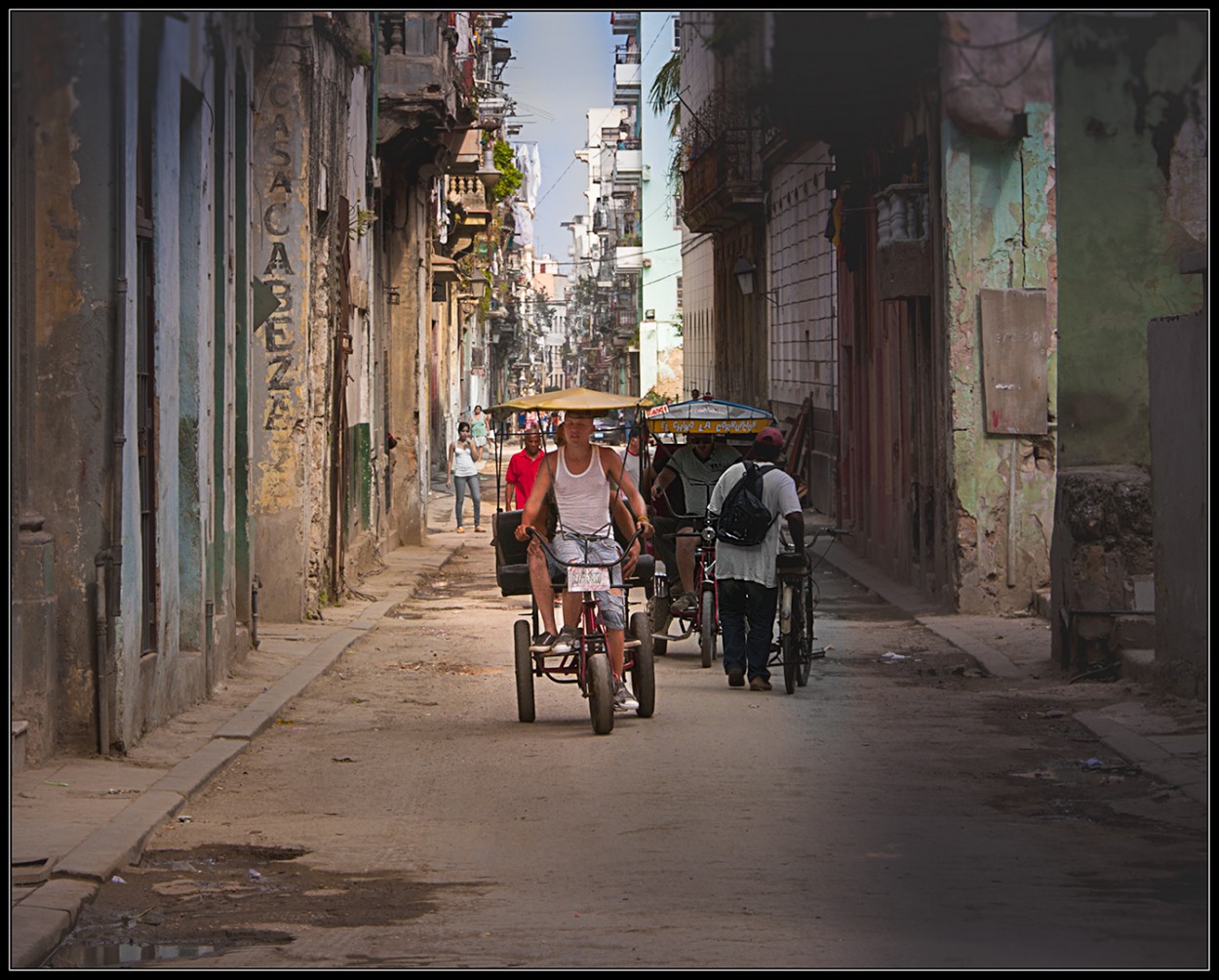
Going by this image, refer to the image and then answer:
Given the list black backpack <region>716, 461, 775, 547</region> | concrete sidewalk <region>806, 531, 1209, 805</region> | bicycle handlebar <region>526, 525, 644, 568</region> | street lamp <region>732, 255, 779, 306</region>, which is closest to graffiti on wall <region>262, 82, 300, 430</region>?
black backpack <region>716, 461, 775, 547</region>

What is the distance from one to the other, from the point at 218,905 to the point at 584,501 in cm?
431

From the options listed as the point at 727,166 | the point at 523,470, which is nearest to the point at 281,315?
the point at 523,470

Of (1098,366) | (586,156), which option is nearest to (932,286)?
(1098,366)

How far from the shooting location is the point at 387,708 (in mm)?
11820

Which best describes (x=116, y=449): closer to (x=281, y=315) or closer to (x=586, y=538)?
(x=586, y=538)

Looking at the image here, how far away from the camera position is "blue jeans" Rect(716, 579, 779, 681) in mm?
11898

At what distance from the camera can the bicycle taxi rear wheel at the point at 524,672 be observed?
10.6 metres

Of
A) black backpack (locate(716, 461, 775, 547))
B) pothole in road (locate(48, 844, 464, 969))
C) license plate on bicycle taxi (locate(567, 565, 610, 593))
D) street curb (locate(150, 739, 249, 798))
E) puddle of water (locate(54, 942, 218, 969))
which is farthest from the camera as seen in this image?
black backpack (locate(716, 461, 775, 547))

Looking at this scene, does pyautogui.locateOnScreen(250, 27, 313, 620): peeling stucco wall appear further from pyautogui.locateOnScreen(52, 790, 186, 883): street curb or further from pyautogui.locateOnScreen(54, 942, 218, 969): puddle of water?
pyautogui.locateOnScreen(54, 942, 218, 969): puddle of water

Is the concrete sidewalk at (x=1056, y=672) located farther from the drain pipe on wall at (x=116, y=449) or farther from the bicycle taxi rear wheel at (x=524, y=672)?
the drain pipe on wall at (x=116, y=449)

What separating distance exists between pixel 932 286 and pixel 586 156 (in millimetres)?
119723

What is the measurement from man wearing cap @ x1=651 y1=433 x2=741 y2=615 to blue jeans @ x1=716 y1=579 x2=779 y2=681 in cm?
199

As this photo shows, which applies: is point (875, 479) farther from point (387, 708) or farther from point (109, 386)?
point (109, 386)

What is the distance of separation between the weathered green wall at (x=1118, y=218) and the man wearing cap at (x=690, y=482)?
2.69 m
